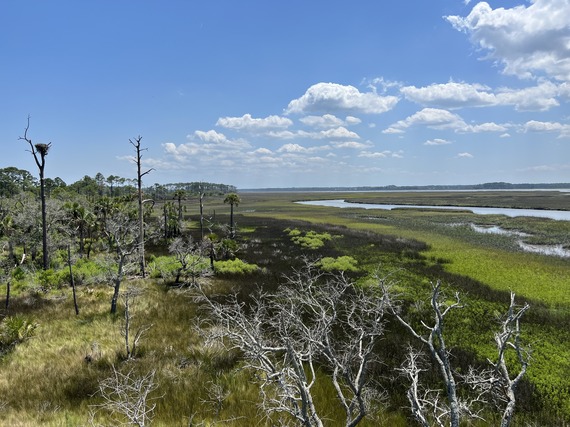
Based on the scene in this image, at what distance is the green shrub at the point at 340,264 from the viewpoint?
27.9m

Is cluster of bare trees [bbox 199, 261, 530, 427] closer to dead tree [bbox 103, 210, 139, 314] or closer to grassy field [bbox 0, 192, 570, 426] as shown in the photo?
grassy field [bbox 0, 192, 570, 426]

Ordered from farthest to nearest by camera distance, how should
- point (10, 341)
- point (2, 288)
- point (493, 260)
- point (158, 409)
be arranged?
point (493, 260)
point (2, 288)
point (10, 341)
point (158, 409)

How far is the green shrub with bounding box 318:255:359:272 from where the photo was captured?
27.9 meters

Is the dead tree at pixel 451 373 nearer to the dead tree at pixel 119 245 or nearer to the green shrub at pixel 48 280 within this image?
the dead tree at pixel 119 245

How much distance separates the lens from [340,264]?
29.0 metres

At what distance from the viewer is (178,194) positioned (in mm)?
51219

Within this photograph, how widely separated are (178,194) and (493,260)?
42.6m

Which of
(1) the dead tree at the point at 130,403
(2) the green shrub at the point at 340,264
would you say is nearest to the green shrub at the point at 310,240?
(2) the green shrub at the point at 340,264

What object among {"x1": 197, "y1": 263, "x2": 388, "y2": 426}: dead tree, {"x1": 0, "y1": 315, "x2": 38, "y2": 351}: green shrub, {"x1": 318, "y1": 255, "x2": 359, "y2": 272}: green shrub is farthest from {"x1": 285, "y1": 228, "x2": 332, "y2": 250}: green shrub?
{"x1": 0, "y1": 315, "x2": 38, "y2": 351}: green shrub

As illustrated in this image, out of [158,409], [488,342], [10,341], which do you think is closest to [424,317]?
[488,342]

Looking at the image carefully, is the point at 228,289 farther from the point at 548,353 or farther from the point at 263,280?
the point at 548,353

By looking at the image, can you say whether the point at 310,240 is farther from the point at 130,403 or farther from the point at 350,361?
the point at 130,403

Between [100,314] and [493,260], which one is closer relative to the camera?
[100,314]

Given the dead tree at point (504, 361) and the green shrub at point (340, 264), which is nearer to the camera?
the dead tree at point (504, 361)
